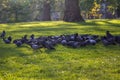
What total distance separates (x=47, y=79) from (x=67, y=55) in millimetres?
3562

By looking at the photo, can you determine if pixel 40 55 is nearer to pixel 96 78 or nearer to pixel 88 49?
pixel 88 49

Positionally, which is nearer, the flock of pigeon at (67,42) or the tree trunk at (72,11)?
the flock of pigeon at (67,42)

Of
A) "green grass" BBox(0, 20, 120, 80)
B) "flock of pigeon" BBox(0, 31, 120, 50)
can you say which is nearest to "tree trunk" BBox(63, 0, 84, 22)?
"flock of pigeon" BBox(0, 31, 120, 50)

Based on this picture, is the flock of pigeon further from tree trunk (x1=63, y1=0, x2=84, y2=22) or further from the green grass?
tree trunk (x1=63, y1=0, x2=84, y2=22)

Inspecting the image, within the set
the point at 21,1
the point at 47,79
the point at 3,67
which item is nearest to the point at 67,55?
the point at 3,67

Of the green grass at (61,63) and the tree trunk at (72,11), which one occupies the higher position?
the green grass at (61,63)

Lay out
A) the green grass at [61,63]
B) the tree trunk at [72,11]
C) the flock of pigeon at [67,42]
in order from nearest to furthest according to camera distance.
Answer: the green grass at [61,63] < the flock of pigeon at [67,42] < the tree trunk at [72,11]

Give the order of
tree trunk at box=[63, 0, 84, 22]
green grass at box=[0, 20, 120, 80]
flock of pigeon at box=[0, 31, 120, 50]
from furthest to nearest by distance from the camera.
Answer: tree trunk at box=[63, 0, 84, 22]
flock of pigeon at box=[0, 31, 120, 50]
green grass at box=[0, 20, 120, 80]

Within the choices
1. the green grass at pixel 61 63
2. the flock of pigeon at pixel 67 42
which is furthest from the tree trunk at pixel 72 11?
the green grass at pixel 61 63

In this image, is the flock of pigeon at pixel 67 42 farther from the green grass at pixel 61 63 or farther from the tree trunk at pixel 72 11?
the tree trunk at pixel 72 11

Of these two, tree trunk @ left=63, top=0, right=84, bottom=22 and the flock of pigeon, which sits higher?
the flock of pigeon

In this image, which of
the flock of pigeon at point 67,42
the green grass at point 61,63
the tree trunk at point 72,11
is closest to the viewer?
the green grass at point 61,63

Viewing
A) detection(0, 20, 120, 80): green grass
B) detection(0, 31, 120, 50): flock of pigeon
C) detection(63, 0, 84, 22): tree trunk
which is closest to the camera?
detection(0, 20, 120, 80): green grass

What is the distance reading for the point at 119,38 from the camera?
45.9 ft
